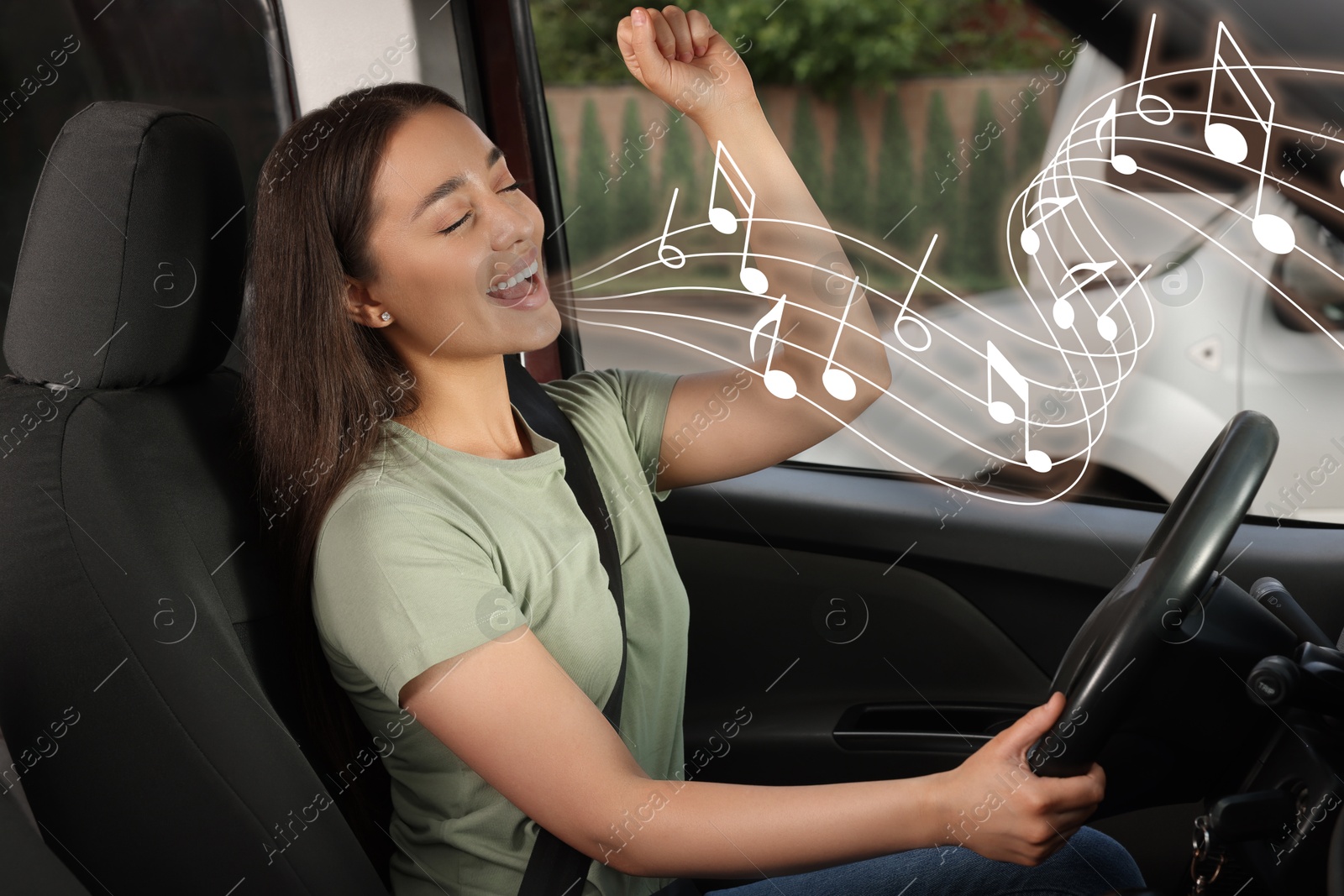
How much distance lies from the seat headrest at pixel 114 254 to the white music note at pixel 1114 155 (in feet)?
4.41

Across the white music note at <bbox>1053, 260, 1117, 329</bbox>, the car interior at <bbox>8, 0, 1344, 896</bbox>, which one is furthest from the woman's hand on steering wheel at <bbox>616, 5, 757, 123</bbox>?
the white music note at <bbox>1053, 260, 1117, 329</bbox>

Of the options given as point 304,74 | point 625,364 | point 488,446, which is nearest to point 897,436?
point 625,364

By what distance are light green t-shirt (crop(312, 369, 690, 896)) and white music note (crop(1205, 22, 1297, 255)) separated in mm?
837

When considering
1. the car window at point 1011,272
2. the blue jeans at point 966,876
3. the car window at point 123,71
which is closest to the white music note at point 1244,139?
the car window at point 1011,272

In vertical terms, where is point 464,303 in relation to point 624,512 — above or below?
above

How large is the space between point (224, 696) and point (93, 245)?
42 centimetres

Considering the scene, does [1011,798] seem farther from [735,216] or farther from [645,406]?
[735,216]

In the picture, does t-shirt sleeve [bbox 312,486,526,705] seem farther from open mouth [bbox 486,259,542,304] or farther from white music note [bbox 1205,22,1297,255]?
white music note [bbox 1205,22,1297,255]

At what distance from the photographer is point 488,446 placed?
1.21m

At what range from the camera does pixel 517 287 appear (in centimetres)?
117

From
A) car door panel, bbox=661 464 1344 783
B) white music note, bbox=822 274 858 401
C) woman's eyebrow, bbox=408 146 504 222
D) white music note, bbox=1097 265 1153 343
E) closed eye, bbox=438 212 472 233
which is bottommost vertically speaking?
car door panel, bbox=661 464 1344 783

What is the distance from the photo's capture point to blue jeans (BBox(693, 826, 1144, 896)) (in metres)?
1.09

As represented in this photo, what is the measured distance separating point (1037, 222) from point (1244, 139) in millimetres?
653

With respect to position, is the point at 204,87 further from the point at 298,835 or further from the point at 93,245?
the point at 298,835
